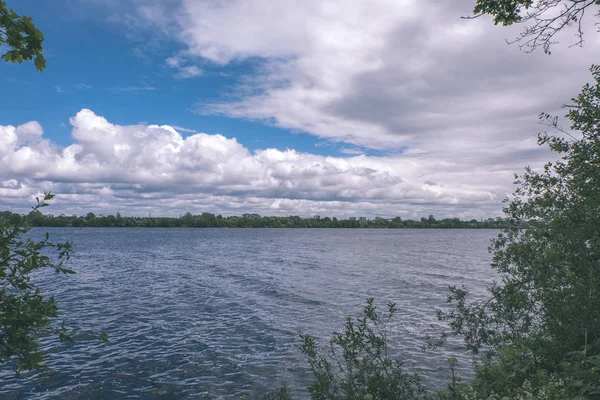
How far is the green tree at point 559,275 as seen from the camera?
8266 mm

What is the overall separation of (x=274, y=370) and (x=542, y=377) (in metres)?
13.5

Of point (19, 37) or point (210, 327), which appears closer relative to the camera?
point (19, 37)

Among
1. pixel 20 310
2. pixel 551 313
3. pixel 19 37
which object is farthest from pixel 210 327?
pixel 19 37

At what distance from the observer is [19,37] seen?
539cm

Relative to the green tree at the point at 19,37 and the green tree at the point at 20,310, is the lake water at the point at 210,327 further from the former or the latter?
the green tree at the point at 19,37

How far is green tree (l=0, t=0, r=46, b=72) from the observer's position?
17.2 feet

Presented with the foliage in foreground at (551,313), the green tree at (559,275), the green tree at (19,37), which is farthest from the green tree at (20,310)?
the green tree at (559,275)

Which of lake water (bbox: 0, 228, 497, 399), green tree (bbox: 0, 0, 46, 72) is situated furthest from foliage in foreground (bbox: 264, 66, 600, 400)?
green tree (bbox: 0, 0, 46, 72)

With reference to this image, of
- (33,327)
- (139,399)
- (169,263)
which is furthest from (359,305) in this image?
(169,263)

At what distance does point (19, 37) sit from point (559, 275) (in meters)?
13.6

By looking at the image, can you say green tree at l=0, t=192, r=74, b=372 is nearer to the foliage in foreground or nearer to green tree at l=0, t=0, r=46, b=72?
green tree at l=0, t=0, r=46, b=72

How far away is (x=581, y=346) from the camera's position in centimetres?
845

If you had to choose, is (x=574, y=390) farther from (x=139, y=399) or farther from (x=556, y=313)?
(x=139, y=399)

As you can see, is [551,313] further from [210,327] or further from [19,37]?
[210,327]
